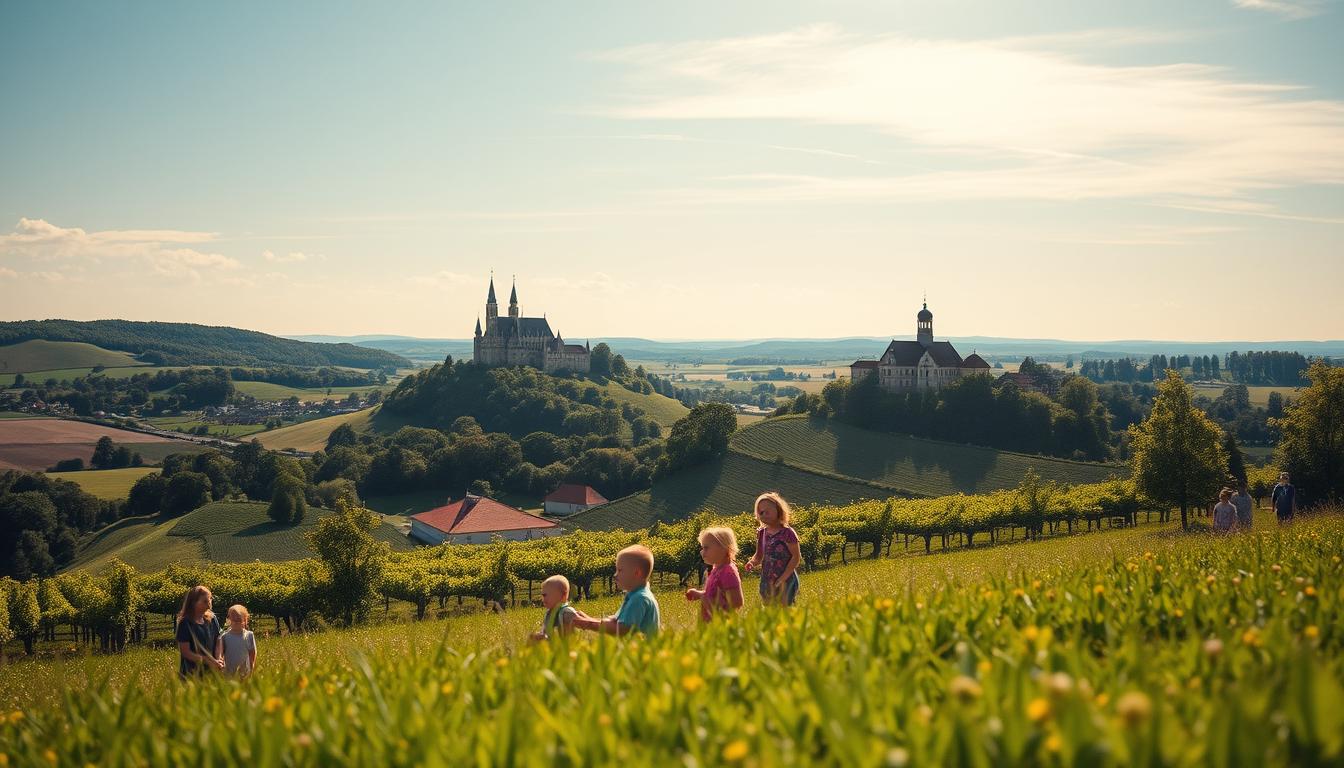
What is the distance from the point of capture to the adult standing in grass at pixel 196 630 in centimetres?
996

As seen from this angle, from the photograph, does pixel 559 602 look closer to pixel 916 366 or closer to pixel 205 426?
pixel 916 366

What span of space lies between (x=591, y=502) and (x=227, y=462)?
47.0 meters

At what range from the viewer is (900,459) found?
94500mm

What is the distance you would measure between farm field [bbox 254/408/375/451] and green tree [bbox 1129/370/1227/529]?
13698 cm

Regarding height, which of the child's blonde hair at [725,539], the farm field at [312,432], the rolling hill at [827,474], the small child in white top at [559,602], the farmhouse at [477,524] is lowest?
the farmhouse at [477,524]

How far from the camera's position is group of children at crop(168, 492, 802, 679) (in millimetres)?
7738

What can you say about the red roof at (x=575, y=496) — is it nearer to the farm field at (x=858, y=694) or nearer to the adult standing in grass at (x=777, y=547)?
the adult standing in grass at (x=777, y=547)

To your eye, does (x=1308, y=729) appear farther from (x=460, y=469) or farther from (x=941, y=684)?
(x=460, y=469)

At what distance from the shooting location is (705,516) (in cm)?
5056

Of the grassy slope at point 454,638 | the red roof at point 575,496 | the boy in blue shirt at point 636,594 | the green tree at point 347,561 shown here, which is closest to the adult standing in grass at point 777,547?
the grassy slope at point 454,638

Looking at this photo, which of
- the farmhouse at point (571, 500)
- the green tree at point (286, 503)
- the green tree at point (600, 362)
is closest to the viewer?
the green tree at point (286, 503)

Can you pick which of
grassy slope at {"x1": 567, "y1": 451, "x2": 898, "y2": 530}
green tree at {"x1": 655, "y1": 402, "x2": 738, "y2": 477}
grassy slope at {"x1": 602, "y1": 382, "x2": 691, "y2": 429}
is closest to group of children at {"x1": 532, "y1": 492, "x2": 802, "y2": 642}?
grassy slope at {"x1": 567, "y1": 451, "x2": 898, "y2": 530}

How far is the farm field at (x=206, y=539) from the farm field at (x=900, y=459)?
43.6 meters

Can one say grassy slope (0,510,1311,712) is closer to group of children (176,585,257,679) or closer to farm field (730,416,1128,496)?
group of children (176,585,257,679)
